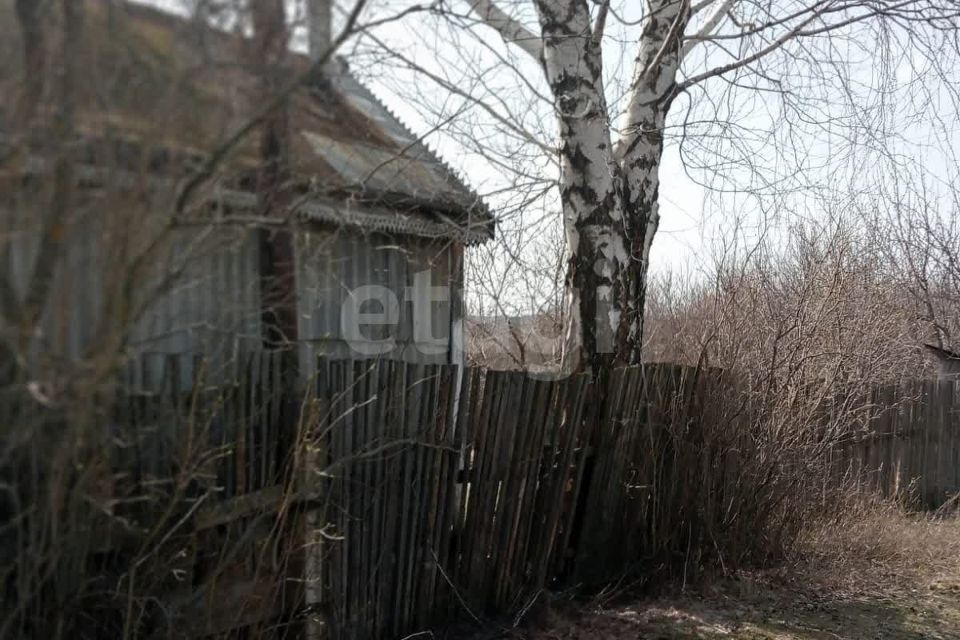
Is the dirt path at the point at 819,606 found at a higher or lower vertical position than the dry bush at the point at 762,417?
lower

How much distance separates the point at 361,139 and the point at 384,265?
50.5 inches

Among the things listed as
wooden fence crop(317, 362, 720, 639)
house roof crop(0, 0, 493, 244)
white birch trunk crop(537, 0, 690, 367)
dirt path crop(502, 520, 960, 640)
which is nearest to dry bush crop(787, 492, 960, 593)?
dirt path crop(502, 520, 960, 640)

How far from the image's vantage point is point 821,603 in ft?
21.0

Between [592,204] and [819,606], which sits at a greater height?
[592,204]

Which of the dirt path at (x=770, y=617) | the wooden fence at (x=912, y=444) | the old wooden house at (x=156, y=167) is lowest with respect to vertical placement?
the dirt path at (x=770, y=617)

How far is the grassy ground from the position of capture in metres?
5.67

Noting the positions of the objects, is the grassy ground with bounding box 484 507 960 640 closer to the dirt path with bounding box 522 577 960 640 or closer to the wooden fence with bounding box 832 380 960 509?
the dirt path with bounding box 522 577 960 640

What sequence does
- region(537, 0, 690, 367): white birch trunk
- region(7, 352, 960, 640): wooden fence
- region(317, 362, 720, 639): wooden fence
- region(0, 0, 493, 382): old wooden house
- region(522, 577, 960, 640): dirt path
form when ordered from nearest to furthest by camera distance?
region(0, 0, 493, 382): old wooden house, region(7, 352, 960, 640): wooden fence, region(317, 362, 720, 639): wooden fence, region(522, 577, 960, 640): dirt path, region(537, 0, 690, 367): white birch trunk

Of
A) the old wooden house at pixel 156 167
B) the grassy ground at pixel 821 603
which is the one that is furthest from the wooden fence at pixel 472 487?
the old wooden house at pixel 156 167

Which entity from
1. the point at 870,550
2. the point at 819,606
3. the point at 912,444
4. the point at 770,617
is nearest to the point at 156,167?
the point at 770,617

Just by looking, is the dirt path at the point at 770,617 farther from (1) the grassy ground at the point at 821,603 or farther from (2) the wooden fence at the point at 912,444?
(2) the wooden fence at the point at 912,444

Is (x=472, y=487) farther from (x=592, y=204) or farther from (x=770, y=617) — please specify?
(x=592, y=204)

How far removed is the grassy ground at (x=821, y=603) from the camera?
5668mm

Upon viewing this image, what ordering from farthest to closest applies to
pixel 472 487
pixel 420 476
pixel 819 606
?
pixel 819 606
pixel 472 487
pixel 420 476
